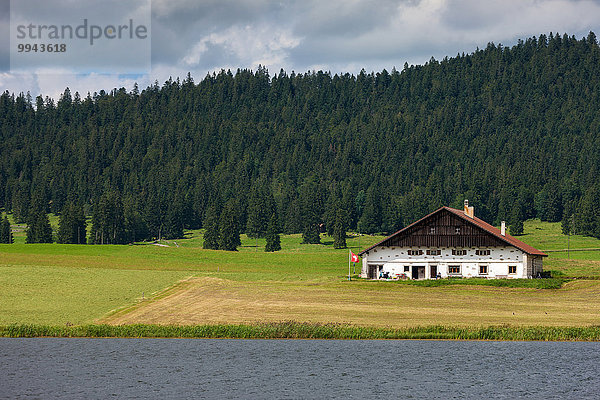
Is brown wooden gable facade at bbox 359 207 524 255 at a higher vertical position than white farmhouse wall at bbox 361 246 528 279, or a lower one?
higher

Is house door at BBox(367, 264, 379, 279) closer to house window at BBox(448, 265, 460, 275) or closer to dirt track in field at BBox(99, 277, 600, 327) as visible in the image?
house window at BBox(448, 265, 460, 275)

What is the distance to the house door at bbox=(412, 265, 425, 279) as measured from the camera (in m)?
103

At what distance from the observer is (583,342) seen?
6012 cm

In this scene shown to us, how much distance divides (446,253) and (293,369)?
5561cm

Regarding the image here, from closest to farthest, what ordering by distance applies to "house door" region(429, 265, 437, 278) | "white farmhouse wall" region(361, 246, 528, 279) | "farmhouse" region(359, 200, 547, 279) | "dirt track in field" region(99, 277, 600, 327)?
"dirt track in field" region(99, 277, 600, 327) → "white farmhouse wall" region(361, 246, 528, 279) → "farmhouse" region(359, 200, 547, 279) → "house door" region(429, 265, 437, 278)

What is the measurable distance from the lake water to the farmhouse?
42.3m

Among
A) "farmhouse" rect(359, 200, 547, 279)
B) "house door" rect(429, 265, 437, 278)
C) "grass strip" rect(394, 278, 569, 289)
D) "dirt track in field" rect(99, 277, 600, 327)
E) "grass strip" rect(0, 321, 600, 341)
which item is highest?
"farmhouse" rect(359, 200, 547, 279)

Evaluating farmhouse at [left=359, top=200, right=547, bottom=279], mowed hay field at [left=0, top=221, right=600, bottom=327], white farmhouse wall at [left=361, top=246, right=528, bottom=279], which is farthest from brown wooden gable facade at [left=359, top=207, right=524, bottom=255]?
mowed hay field at [left=0, top=221, right=600, bottom=327]

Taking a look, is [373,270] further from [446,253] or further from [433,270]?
[446,253]

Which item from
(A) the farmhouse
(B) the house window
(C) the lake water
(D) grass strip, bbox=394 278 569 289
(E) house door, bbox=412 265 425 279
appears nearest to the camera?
(C) the lake water

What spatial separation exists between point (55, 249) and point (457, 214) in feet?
250

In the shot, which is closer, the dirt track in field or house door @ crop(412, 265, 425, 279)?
the dirt track in field

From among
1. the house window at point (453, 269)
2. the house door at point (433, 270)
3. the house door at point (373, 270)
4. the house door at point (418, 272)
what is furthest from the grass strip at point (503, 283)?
the house door at point (373, 270)

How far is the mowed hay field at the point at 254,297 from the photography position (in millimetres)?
67812
